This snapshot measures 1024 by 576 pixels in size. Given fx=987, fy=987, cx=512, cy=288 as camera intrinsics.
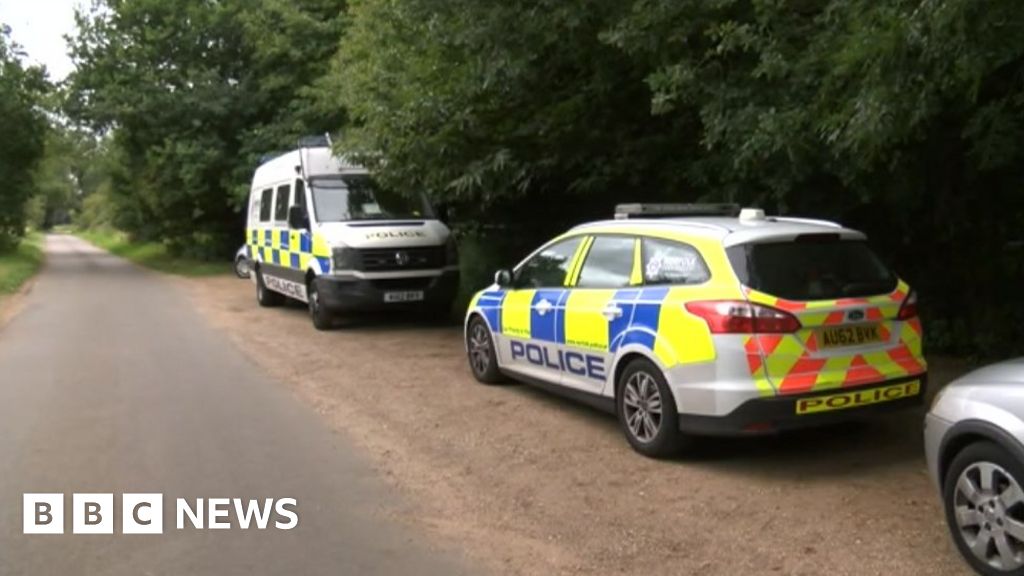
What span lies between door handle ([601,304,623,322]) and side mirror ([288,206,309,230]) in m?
7.67

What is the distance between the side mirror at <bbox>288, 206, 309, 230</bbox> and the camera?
13.6m

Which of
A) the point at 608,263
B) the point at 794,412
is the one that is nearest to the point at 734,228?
the point at 608,263

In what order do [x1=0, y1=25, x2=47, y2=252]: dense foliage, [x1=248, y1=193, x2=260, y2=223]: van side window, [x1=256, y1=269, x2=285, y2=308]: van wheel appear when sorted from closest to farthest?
[x1=256, y1=269, x2=285, y2=308]: van wheel < [x1=248, y1=193, x2=260, y2=223]: van side window < [x1=0, y1=25, x2=47, y2=252]: dense foliage

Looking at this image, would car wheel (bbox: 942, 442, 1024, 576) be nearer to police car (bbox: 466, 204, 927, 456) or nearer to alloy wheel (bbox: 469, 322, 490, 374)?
police car (bbox: 466, 204, 927, 456)

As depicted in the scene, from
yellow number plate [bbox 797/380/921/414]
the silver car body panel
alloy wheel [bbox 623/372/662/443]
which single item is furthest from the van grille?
the silver car body panel

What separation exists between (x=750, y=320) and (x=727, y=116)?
2462 mm

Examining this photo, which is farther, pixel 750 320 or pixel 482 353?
pixel 482 353

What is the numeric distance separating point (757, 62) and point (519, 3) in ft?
7.46

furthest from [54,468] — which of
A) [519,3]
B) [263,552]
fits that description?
[519,3]

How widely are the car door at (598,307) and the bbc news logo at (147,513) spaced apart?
2339mm

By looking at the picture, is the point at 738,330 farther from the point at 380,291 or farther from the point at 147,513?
the point at 380,291

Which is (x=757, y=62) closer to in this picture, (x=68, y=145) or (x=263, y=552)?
(x=263, y=552)

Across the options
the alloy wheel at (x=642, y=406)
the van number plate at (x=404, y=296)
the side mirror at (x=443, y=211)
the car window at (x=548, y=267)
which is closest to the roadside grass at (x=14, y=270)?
the side mirror at (x=443, y=211)

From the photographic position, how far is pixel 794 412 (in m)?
5.73
